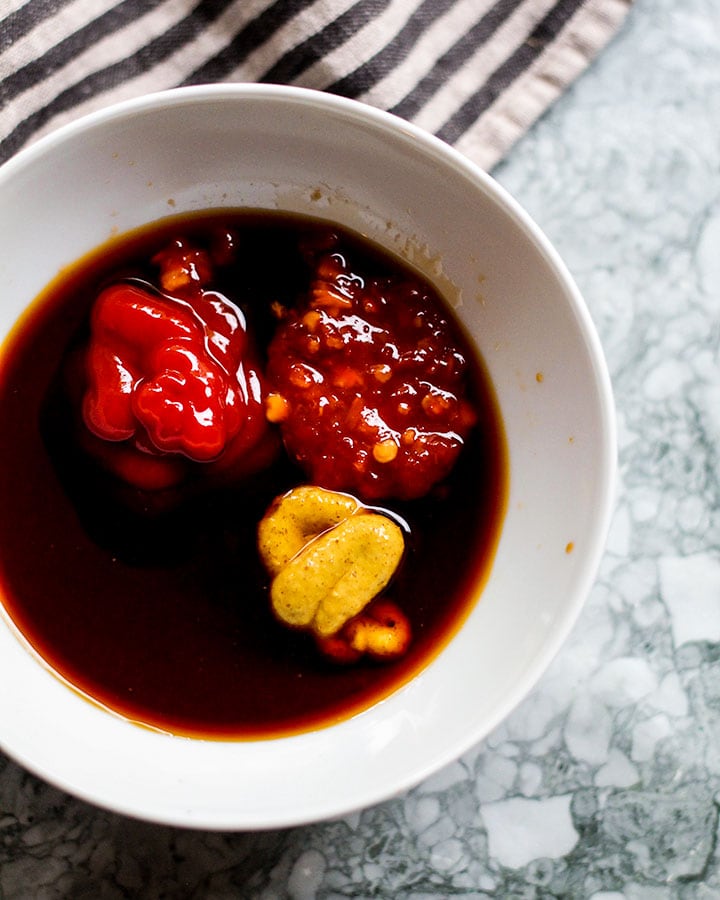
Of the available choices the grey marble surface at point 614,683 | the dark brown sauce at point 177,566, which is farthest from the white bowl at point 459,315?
the grey marble surface at point 614,683

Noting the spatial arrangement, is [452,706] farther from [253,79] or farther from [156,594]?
[253,79]

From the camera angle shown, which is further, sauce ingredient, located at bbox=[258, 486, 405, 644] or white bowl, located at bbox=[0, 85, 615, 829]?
sauce ingredient, located at bbox=[258, 486, 405, 644]

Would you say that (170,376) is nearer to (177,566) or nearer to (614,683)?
(177,566)

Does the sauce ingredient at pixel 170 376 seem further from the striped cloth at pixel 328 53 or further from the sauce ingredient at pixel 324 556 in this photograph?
the striped cloth at pixel 328 53

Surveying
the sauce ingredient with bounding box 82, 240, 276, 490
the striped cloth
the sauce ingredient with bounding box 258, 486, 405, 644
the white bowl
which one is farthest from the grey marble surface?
the sauce ingredient with bounding box 82, 240, 276, 490

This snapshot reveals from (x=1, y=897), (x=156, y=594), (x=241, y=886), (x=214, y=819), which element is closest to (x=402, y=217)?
(x=156, y=594)

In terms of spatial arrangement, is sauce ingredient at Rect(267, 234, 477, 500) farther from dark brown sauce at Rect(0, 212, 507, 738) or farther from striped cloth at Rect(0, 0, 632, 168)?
striped cloth at Rect(0, 0, 632, 168)

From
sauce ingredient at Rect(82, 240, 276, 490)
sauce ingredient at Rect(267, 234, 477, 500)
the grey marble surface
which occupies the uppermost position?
sauce ingredient at Rect(82, 240, 276, 490)
